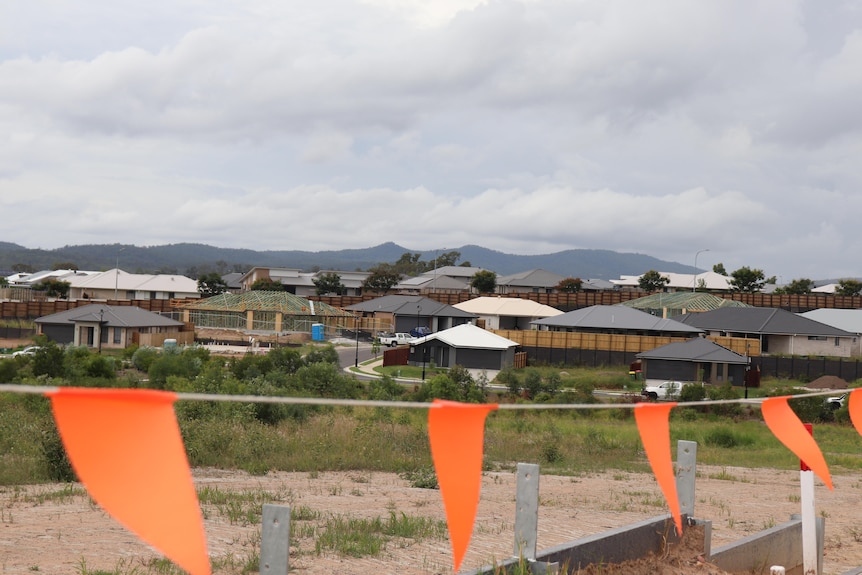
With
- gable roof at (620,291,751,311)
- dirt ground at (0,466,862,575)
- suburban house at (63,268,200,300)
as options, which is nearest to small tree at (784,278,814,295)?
gable roof at (620,291,751,311)

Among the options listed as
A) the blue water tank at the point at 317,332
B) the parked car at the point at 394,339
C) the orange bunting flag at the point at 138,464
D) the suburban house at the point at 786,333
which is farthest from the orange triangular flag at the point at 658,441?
the blue water tank at the point at 317,332

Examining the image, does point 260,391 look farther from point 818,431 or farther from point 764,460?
point 818,431

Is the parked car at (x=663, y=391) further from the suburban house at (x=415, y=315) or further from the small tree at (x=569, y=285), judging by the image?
the small tree at (x=569, y=285)

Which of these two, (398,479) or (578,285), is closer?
(398,479)

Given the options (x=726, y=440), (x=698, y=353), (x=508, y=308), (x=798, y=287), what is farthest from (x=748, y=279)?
(x=726, y=440)

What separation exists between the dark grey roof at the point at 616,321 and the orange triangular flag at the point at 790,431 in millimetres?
55551

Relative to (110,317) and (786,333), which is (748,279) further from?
(110,317)

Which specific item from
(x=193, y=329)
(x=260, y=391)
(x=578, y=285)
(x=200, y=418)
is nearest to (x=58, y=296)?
(x=193, y=329)

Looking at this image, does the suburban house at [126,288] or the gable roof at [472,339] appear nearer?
the gable roof at [472,339]

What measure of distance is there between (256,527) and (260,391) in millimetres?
16905

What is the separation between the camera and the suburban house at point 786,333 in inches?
2360

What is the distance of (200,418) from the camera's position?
1847 centimetres

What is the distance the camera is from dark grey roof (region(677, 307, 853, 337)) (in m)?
60.0

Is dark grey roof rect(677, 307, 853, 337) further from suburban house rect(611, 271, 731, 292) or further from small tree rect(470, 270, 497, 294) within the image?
suburban house rect(611, 271, 731, 292)
